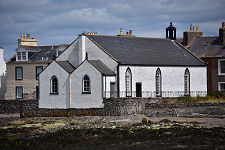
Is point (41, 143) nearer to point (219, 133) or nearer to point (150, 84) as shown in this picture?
point (219, 133)

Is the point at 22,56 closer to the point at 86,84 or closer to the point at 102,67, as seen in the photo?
the point at 102,67

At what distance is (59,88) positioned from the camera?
51.9 metres

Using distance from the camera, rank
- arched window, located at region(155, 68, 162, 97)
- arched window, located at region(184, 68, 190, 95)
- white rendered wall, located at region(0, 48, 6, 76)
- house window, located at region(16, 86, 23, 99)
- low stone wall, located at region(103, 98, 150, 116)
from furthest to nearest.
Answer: white rendered wall, located at region(0, 48, 6, 76)
house window, located at region(16, 86, 23, 99)
arched window, located at region(184, 68, 190, 95)
arched window, located at region(155, 68, 162, 97)
low stone wall, located at region(103, 98, 150, 116)

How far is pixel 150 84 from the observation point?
180ft

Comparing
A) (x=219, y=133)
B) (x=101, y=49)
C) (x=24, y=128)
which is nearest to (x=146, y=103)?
(x=101, y=49)

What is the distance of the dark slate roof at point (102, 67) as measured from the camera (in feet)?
165

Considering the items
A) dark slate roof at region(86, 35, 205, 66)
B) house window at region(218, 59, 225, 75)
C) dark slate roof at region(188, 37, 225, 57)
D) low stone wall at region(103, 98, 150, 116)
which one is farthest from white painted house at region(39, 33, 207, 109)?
dark slate roof at region(188, 37, 225, 57)

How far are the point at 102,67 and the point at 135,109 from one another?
579 cm

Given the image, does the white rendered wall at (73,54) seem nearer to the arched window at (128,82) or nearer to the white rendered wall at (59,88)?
the white rendered wall at (59,88)

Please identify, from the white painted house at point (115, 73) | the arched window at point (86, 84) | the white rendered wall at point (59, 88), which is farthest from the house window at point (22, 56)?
the arched window at point (86, 84)

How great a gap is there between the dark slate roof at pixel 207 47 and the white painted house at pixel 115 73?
12.7 ft

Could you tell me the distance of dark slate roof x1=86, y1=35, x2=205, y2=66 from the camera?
53.9 m

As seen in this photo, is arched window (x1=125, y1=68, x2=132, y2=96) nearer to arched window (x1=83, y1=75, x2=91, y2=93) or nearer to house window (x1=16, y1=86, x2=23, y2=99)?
arched window (x1=83, y1=75, x2=91, y2=93)

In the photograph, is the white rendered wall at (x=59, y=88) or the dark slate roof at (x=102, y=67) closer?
the dark slate roof at (x=102, y=67)
